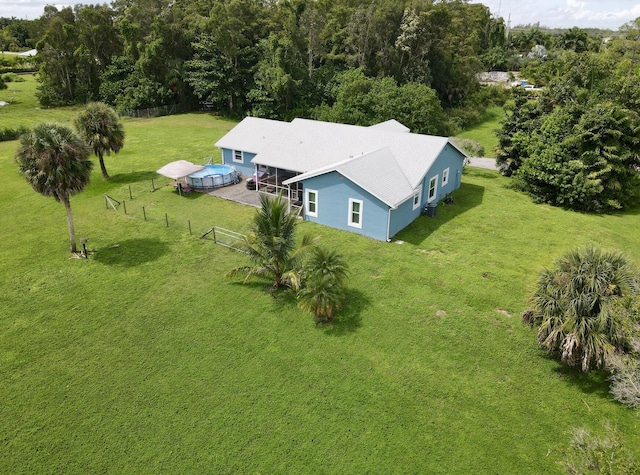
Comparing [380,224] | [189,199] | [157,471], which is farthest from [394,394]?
[189,199]

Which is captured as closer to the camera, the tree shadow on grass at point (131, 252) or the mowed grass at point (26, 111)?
the tree shadow on grass at point (131, 252)

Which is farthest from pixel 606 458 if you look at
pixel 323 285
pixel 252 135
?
pixel 252 135

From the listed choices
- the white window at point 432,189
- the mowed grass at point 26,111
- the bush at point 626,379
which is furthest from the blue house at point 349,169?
the mowed grass at point 26,111

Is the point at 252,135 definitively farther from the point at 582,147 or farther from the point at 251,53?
the point at 251,53

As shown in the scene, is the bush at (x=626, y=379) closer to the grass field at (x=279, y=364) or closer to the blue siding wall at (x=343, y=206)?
the grass field at (x=279, y=364)

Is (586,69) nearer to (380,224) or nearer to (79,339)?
(380,224)

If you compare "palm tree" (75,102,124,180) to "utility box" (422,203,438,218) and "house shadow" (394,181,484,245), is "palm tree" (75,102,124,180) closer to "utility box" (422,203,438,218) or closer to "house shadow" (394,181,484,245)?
"house shadow" (394,181,484,245)
